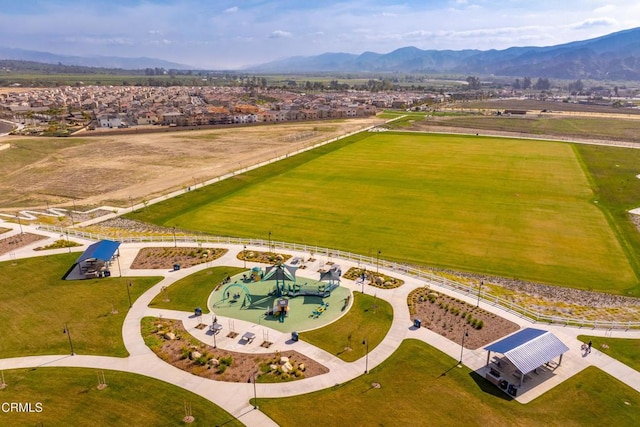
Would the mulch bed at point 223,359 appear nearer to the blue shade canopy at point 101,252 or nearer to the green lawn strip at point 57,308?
the green lawn strip at point 57,308

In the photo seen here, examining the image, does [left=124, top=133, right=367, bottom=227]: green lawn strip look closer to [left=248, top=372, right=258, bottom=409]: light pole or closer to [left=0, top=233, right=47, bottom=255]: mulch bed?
[left=0, top=233, right=47, bottom=255]: mulch bed

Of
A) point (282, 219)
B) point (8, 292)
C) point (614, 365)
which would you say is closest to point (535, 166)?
point (282, 219)

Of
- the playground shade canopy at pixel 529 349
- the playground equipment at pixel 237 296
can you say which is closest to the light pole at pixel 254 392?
the playground equipment at pixel 237 296

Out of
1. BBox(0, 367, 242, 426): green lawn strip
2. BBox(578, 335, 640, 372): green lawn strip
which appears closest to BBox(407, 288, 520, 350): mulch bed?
BBox(578, 335, 640, 372): green lawn strip

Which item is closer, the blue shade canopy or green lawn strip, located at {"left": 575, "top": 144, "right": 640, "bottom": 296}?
the blue shade canopy

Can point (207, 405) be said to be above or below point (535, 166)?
below

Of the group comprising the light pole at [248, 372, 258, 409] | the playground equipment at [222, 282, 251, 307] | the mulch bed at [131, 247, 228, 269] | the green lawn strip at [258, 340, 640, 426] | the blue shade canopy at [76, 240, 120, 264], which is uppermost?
the blue shade canopy at [76, 240, 120, 264]

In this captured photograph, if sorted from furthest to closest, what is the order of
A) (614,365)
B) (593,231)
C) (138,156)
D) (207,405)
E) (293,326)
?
1. (138,156)
2. (593,231)
3. (293,326)
4. (614,365)
5. (207,405)

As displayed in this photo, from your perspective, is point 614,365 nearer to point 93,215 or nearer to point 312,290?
point 312,290
